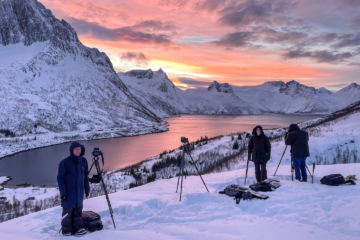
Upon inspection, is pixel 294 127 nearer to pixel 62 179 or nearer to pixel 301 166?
pixel 301 166

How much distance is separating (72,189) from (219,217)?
3.55 meters

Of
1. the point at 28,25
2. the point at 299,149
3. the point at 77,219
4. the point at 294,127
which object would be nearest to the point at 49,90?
the point at 28,25

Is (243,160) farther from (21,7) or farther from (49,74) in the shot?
(21,7)

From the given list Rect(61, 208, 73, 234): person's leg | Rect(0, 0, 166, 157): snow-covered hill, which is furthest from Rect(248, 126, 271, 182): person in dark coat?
Rect(0, 0, 166, 157): snow-covered hill

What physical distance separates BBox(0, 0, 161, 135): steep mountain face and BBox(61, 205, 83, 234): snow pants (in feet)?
181

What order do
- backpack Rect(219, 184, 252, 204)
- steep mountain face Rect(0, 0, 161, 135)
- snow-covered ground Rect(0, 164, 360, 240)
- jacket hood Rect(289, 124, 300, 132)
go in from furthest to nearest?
steep mountain face Rect(0, 0, 161, 135), jacket hood Rect(289, 124, 300, 132), backpack Rect(219, 184, 252, 204), snow-covered ground Rect(0, 164, 360, 240)

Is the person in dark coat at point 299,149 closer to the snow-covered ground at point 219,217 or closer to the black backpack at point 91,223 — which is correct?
the snow-covered ground at point 219,217

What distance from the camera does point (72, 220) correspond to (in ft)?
17.0

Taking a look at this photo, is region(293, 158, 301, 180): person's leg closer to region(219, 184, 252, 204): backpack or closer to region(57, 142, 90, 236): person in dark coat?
region(219, 184, 252, 204): backpack

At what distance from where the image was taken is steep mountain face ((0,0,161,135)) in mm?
57963

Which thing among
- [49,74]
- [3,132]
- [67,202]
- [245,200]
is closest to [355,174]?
[245,200]

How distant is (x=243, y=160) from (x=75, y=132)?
177 feet

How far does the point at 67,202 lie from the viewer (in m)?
5.11

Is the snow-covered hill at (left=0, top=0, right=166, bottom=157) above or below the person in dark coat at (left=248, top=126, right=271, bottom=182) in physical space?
above
